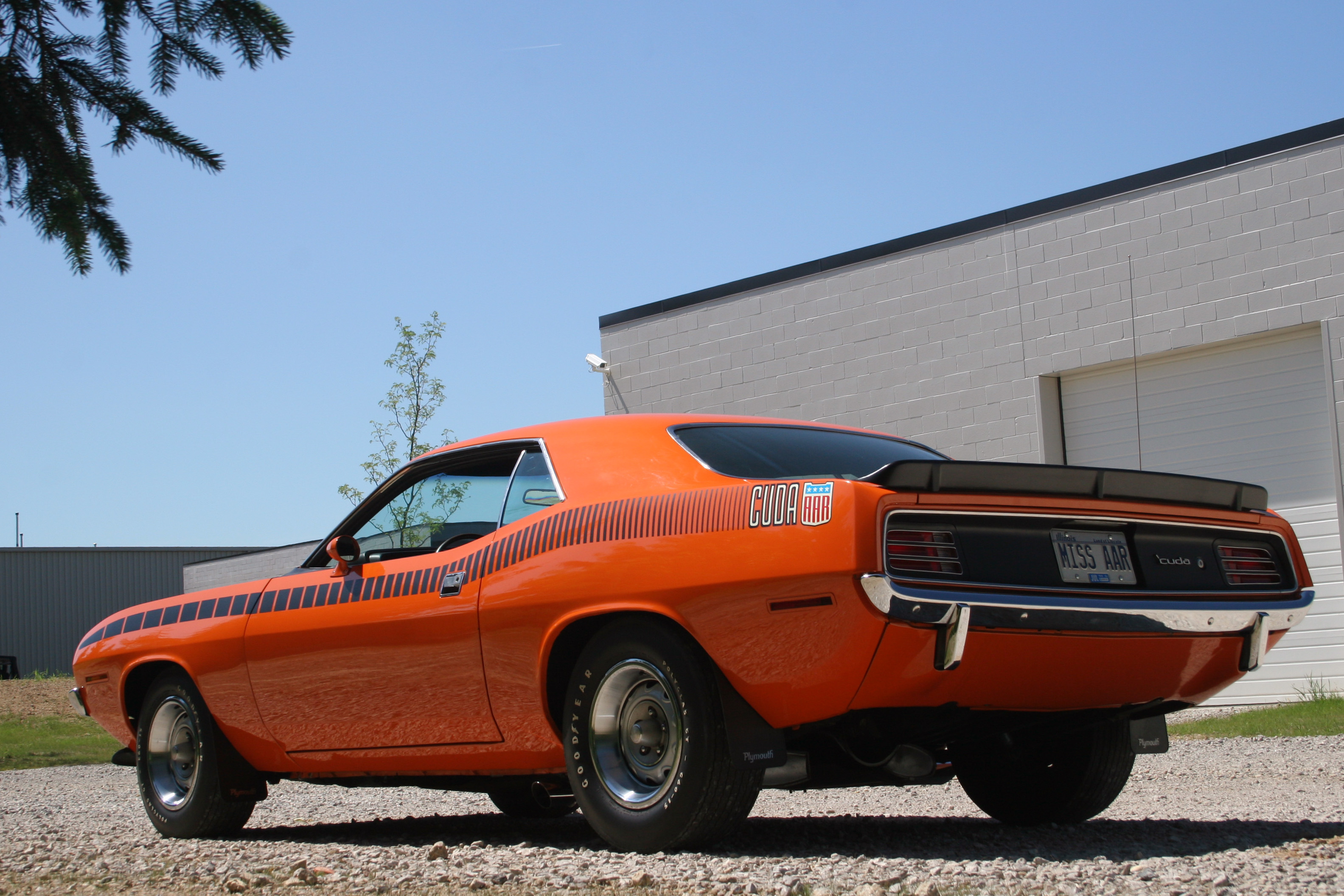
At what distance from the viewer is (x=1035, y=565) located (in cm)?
400

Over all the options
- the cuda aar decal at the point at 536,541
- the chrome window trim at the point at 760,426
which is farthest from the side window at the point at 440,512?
the chrome window trim at the point at 760,426

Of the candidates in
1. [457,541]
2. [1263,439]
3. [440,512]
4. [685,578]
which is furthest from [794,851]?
[1263,439]

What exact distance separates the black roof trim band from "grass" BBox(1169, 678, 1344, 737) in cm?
515

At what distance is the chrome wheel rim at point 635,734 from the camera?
13.9ft

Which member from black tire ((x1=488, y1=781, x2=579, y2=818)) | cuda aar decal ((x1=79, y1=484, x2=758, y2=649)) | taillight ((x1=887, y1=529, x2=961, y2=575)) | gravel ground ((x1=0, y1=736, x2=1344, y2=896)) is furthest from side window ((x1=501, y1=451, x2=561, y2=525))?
black tire ((x1=488, y1=781, x2=579, y2=818))

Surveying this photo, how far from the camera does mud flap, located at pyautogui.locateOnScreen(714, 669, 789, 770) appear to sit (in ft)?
13.3

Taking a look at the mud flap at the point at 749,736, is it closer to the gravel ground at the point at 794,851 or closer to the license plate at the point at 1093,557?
the gravel ground at the point at 794,851

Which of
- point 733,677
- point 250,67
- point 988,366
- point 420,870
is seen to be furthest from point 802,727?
point 988,366

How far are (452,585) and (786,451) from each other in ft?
4.15

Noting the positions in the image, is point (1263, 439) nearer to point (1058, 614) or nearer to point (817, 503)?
point (1058, 614)

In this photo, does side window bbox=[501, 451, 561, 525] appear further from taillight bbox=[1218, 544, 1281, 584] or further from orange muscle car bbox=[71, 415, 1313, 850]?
taillight bbox=[1218, 544, 1281, 584]

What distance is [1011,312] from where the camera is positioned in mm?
15391

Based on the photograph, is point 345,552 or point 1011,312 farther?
point 1011,312

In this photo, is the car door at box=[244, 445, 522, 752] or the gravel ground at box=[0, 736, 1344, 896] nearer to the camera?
the gravel ground at box=[0, 736, 1344, 896]
